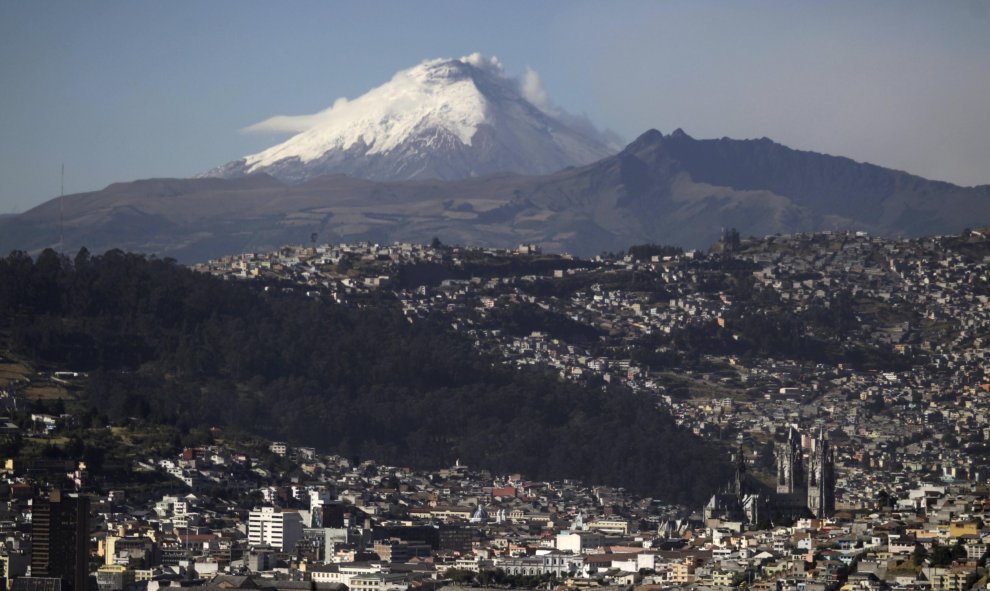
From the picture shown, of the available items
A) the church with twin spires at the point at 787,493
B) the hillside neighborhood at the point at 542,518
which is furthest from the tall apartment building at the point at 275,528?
the church with twin spires at the point at 787,493

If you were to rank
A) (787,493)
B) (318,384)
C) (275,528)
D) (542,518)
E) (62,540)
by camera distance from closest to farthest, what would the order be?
(62,540), (275,528), (787,493), (542,518), (318,384)

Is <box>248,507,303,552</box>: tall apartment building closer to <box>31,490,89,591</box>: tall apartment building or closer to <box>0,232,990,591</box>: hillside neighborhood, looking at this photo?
<box>0,232,990,591</box>: hillside neighborhood

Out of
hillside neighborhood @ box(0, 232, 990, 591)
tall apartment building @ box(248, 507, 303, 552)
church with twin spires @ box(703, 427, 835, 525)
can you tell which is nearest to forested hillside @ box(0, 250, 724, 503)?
hillside neighborhood @ box(0, 232, 990, 591)

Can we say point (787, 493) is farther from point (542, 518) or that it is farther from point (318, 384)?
Answer: point (318, 384)

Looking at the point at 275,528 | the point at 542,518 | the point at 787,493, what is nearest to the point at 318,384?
the point at 542,518

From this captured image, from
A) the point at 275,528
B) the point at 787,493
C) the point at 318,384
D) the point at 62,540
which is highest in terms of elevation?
the point at 318,384

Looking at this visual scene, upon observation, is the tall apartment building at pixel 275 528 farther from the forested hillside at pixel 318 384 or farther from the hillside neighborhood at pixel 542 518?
the forested hillside at pixel 318 384

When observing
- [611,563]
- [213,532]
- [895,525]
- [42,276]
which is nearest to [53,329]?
[42,276]

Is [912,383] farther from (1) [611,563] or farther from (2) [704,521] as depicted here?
(1) [611,563]
